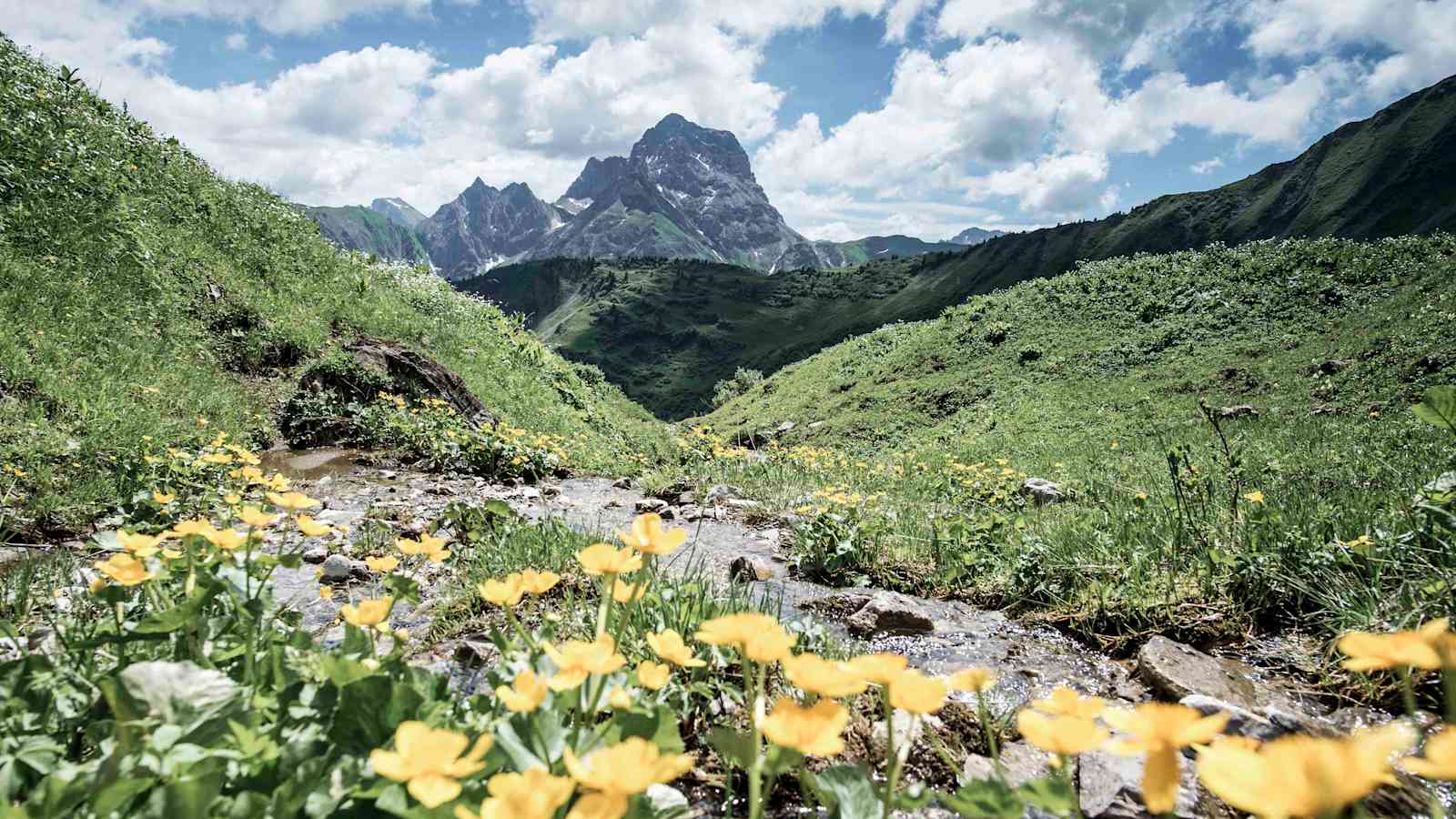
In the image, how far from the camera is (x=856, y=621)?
3.71 metres

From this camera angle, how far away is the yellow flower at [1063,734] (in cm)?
85

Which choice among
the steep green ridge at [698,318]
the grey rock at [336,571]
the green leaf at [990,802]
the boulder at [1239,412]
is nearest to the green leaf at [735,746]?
the green leaf at [990,802]

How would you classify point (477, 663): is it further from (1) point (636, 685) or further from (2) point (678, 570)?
(2) point (678, 570)

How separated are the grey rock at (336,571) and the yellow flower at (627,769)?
3.50 meters

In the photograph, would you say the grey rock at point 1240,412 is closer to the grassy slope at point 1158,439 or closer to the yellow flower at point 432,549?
the grassy slope at point 1158,439

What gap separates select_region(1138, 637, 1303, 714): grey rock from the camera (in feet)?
8.95

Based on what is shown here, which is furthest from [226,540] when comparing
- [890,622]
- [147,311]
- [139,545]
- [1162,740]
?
[147,311]

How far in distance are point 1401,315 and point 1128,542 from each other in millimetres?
18640

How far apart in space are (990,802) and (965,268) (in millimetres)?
127404

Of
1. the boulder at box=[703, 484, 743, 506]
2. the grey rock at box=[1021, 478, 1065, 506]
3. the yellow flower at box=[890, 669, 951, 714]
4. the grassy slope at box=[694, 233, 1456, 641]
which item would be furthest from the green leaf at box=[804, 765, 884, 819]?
the grey rock at box=[1021, 478, 1065, 506]

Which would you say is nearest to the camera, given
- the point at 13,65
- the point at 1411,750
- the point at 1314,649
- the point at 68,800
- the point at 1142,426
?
the point at 68,800

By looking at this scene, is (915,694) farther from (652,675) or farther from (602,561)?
(602,561)

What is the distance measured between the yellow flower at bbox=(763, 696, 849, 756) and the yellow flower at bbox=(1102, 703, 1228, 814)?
1.11 ft

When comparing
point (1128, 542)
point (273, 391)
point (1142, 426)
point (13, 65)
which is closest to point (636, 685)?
point (1128, 542)
